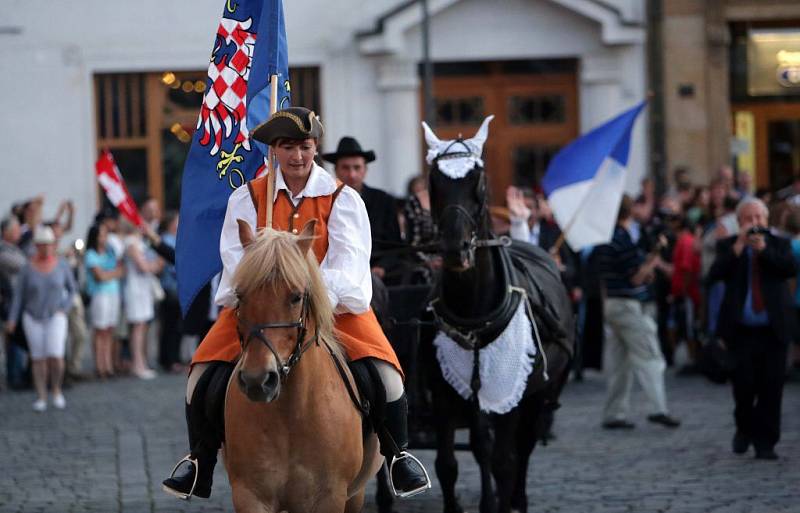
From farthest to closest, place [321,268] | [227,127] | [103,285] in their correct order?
1. [103,285]
2. [227,127]
3. [321,268]

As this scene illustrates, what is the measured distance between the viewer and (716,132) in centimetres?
2622

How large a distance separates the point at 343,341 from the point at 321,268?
371 mm

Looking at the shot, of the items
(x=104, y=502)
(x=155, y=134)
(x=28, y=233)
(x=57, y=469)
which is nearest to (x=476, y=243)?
(x=104, y=502)

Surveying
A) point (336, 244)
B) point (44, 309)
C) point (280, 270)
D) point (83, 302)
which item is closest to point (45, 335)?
point (44, 309)

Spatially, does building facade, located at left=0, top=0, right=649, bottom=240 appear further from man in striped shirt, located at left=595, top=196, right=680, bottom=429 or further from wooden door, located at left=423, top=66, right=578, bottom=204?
man in striped shirt, located at left=595, top=196, right=680, bottom=429

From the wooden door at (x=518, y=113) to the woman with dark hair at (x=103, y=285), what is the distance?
866 cm

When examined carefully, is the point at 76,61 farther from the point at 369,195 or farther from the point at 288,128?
the point at 288,128

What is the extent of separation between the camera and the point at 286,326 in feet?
20.2

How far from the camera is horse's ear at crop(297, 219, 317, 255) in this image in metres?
6.37

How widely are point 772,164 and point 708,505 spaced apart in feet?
57.6

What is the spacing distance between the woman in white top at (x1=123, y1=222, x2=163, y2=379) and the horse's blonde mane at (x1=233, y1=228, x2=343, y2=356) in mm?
13179

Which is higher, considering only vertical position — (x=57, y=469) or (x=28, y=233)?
(x=28, y=233)

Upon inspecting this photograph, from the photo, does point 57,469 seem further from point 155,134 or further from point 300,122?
point 155,134

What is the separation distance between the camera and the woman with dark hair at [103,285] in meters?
19.2
